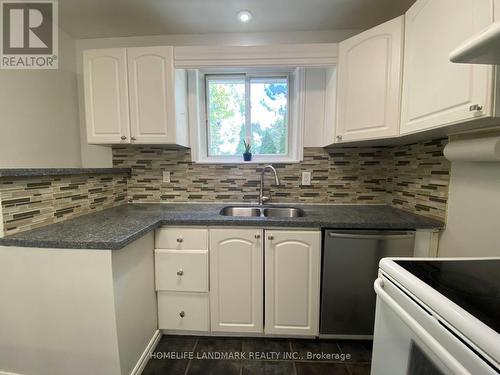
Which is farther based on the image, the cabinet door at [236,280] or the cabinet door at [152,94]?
the cabinet door at [152,94]

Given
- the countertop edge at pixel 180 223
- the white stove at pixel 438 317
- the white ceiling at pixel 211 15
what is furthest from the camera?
the white ceiling at pixel 211 15

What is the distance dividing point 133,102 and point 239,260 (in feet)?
4.59

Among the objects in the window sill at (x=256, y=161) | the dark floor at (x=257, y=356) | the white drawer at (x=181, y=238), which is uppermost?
the window sill at (x=256, y=161)

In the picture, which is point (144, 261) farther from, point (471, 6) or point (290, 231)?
point (471, 6)

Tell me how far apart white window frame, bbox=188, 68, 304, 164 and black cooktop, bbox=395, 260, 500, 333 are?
130 centimetres

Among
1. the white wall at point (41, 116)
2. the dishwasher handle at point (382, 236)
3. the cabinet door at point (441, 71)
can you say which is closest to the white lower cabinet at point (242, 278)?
the dishwasher handle at point (382, 236)

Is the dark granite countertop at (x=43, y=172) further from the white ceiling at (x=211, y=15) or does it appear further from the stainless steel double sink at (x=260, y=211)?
the white ceiling at (x=211, y=15)

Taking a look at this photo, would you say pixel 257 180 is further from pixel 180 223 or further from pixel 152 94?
pixel 152 94

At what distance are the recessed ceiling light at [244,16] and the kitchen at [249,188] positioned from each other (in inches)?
0.4

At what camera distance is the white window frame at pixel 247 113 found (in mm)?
1925

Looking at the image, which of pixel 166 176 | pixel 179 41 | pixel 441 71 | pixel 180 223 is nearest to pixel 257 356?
pixel 180 223

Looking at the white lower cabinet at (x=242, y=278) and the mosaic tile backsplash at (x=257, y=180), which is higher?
the mosaic tile backsplash at (x=257, y=180)

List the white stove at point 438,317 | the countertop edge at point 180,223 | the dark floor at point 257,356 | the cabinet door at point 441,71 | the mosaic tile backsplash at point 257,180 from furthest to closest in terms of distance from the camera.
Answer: the mosaic tile backsplash at point 257,180, the dark floor at point 257,356, the countertop edge at point 180,223, the cabinet door at point 441,71, the white stove at point 438,317

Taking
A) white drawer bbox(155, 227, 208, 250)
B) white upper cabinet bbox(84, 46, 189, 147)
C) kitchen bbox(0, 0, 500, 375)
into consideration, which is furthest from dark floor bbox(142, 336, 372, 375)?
white upper cabinet bbox(84, 46, 189, 147)
